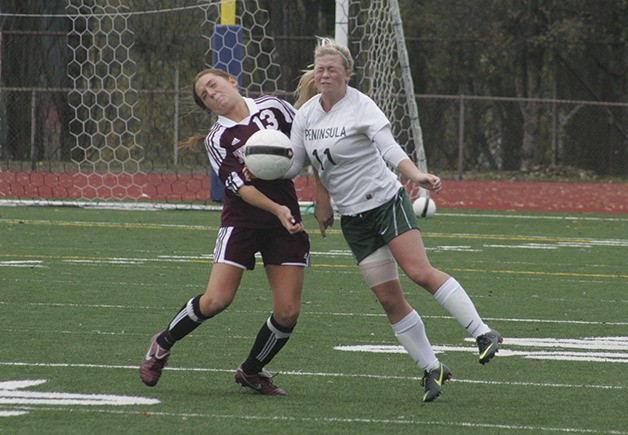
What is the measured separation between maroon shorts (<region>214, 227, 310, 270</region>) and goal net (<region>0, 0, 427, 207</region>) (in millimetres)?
12017

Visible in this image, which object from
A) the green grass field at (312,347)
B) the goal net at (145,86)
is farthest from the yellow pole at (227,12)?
the green grass field at (312,347)

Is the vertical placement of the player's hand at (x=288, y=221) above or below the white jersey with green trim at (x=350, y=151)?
below

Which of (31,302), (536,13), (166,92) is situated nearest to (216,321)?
(31,302)

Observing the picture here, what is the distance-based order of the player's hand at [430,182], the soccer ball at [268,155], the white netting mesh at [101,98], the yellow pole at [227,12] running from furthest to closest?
1. the white netting mesh at [101,98]
2. the yellow pole at [227,12]
3. the soccer ball at [268,155]
4. the player's hand at [430,182]

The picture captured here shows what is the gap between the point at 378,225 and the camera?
6.92 m

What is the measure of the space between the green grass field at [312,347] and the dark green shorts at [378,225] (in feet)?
2.43

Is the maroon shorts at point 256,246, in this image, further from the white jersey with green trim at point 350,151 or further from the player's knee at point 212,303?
the white jersey with green trim at point 350,151

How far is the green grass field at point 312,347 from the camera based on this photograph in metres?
6.29

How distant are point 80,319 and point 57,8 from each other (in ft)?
54.1

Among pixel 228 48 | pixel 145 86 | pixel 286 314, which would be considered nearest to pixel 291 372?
pixel 286 314

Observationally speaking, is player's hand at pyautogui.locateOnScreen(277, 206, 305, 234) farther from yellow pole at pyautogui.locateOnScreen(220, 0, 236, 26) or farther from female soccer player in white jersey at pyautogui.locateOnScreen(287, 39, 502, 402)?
A: yellow pole at pyautogui.locateOnScreen(220, 0, 236, 26)

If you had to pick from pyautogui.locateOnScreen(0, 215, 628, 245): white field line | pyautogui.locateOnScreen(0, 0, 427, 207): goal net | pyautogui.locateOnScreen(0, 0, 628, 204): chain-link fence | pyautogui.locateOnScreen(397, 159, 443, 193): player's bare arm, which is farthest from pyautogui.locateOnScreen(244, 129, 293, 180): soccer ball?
pyautogui.locateOnScreen(0, 0, 628, 204): chain-link fence

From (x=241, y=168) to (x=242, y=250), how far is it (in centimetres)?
41

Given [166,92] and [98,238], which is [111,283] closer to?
[98,238]
